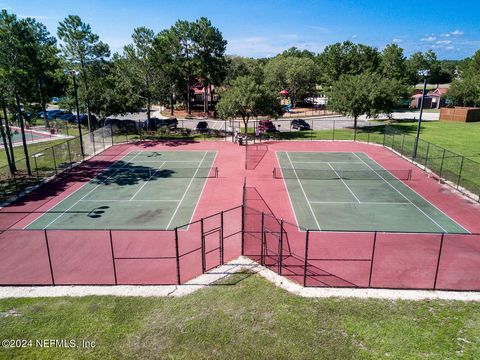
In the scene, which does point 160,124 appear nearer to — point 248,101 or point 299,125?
point 248,101

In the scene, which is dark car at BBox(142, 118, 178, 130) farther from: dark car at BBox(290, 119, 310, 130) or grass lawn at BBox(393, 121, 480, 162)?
grass lawn at BBox(393, 121, 480, 162)

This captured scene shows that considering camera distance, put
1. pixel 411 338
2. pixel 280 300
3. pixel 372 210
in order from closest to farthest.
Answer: pixel 411 338
pixel 280 300
pixel 372 210

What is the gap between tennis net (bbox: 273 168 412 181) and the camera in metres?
28.5

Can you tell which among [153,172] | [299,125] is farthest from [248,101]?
[153,172]

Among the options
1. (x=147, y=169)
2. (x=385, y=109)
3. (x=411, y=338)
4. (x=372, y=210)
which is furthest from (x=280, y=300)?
(x=385, y=109)

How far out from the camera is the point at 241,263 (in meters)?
15.0

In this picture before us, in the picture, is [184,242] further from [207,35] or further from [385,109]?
[207,35]

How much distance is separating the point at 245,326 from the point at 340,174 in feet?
68.4

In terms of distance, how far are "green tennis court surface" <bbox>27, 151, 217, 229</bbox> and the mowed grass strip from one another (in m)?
7.89

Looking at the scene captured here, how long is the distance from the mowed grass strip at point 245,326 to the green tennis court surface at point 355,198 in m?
7.54

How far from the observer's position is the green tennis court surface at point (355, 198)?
64.8 ft

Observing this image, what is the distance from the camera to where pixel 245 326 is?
1097 centimetres

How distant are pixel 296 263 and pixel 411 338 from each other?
18.7 ft

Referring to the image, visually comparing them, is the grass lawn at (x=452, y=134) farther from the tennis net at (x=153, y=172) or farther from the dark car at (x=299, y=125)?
the tennis net at (x=153, y=172)
